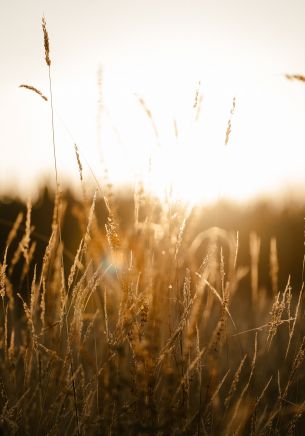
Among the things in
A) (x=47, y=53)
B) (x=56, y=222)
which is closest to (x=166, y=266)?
(x=56, y=222)

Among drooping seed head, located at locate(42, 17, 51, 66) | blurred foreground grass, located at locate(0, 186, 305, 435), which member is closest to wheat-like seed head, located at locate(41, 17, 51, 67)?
drooping seed head, located at locate(42, 17, 51, 66)

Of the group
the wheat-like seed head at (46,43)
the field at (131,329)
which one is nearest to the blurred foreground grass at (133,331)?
the field at (131,329)

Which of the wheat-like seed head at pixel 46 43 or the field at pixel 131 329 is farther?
the wheat-like seed head at pixel 46 43

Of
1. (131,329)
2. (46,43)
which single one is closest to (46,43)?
(46,43)

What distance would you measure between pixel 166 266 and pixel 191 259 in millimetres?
124

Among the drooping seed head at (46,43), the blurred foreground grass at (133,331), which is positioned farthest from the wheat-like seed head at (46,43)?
the blurred foreground grass at (133,331)

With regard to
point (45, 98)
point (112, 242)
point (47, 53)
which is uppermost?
point (47, 53)

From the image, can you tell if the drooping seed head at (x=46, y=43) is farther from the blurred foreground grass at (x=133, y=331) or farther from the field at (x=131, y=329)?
the blurred foreground grass at (x=133, y=331)

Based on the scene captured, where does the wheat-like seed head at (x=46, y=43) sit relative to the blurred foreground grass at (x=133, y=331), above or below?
above

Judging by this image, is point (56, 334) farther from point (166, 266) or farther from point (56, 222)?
point (166, 266)

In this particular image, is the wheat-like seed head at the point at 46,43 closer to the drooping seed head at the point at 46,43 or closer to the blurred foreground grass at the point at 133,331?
the drooping seed head at the point at 46,43

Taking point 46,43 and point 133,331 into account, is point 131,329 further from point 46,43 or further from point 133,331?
point 46,43

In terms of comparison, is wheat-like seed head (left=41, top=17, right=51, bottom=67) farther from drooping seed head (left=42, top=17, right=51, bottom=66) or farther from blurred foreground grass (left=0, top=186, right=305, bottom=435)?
blurred foreground grass (left=0, top=186, right=305, bottom=435)

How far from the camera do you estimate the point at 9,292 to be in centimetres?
173
